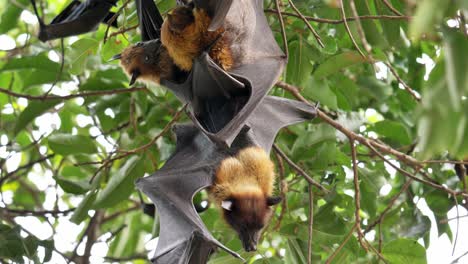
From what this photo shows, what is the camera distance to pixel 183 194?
351cm

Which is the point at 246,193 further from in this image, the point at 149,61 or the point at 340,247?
the point at 149,61

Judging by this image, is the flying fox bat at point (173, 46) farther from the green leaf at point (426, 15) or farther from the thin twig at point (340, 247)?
the green leaf at point (426, 15)

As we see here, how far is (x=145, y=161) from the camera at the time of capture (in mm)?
4238

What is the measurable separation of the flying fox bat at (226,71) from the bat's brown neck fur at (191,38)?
0.02m

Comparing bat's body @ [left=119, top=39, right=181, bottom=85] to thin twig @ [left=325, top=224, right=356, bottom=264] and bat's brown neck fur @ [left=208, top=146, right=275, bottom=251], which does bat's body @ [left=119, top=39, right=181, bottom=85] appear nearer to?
bat's brown neck fur @ [left=208, top=146, right=275, bottom=251]

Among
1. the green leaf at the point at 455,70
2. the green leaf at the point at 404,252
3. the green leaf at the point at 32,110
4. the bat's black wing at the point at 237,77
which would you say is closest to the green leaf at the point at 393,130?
the green leaf at the point at 404,252

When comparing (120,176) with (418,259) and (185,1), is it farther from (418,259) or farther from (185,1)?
(418,259)

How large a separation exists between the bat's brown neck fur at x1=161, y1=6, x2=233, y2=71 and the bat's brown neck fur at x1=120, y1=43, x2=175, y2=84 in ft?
0.44

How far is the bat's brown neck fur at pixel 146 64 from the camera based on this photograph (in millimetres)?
3670

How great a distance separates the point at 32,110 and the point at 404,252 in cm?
276

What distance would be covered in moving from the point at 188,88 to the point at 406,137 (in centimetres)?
206

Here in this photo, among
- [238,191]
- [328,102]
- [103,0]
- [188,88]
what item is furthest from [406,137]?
[103,0]

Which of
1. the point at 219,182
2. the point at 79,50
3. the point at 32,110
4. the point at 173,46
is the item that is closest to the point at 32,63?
the point at 32,110

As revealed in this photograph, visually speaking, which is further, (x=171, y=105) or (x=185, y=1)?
(x=171, y=105)
